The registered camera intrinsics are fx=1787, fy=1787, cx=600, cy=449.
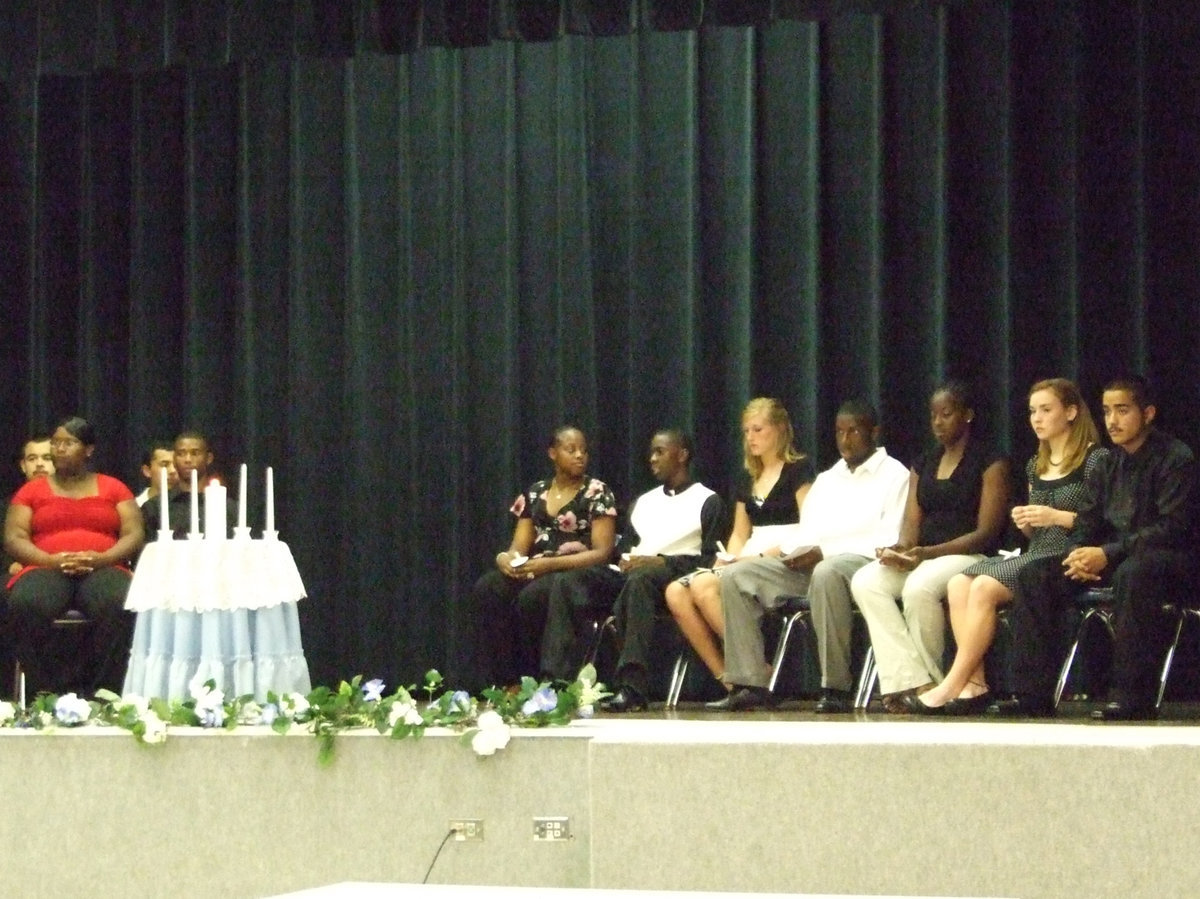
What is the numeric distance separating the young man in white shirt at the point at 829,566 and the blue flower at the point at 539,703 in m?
2.24

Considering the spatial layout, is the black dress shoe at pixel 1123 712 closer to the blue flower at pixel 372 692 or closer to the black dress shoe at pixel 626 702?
Result: the black dress shoe at pixel 626 702

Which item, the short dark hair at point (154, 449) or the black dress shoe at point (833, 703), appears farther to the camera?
the short dark hair at point (154, 449)

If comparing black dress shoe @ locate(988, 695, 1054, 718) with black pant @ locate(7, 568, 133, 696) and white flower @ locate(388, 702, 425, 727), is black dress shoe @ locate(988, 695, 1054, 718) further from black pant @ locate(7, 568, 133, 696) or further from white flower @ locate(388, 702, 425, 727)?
black pant @ locate(7, 568, 133, 696)

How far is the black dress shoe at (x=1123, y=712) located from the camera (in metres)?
4.94

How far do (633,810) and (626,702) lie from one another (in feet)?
8.76

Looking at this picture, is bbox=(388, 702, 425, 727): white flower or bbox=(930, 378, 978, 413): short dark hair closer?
bbox=(388, 702, 425, 727): white flower

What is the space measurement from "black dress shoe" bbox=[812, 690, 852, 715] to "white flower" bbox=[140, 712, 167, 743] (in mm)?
2476

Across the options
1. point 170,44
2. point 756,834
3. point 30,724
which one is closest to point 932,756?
point 756,834

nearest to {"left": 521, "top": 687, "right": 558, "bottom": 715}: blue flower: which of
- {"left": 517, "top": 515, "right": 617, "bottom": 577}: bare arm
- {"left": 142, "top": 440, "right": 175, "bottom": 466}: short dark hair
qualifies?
{"left": 517, "top": 515, "right": 617, "bottom": 577}: bare arm

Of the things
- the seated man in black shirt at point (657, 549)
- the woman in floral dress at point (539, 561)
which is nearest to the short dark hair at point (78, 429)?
the woman in floral dress at point (539, 561)

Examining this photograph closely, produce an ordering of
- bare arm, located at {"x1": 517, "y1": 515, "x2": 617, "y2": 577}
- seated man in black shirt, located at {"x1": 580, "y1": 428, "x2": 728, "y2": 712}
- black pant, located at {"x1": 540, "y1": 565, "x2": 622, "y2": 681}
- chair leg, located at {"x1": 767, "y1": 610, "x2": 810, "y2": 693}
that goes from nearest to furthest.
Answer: chair leg, located at {"x1": 767, "y1": 610, "x2": 810, "y2": 693} → seated man in black shirt, located at {"x1": 580, "y1": 428, "x2": 728, "y2": 712} → black pant, located at {"x1": 540, "y1": 565, "x2": 622, "y2": 681} → bare arm, located at {"x1": 517, "y1": 515, "x2": 617, "y2": 577}

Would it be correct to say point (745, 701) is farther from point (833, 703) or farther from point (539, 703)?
point (539, 703)

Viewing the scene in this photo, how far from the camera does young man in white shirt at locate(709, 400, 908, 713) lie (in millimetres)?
5699

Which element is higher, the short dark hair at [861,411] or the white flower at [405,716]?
the short dark hair at [861,411]
